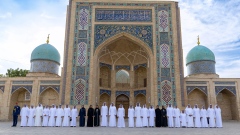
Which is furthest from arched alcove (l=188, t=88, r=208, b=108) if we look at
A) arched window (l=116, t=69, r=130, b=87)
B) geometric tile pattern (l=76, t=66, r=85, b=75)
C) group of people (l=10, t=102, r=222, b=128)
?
geometric tile pattern (l=76, t=66, r=85, b=75)

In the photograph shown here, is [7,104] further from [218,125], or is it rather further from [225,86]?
[225,86]

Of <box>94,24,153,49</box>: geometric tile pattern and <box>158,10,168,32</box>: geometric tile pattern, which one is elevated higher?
<box>158,10,168,32</box>: geometric tile pattern

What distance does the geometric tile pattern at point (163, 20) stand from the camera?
496 inches

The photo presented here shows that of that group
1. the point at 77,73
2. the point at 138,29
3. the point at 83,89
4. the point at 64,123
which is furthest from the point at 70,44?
the point at 64,123

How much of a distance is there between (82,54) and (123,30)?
2715 mm

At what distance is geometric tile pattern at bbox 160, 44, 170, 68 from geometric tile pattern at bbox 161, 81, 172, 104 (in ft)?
3.30

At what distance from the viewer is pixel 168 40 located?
1239 cm

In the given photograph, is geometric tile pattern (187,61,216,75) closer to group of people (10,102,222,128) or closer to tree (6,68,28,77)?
group of people (10,102,222,128)

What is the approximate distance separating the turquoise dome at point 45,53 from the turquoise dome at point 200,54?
400 inches

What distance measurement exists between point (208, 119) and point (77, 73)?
22.4 ft

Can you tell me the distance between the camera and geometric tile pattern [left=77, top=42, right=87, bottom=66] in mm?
11991

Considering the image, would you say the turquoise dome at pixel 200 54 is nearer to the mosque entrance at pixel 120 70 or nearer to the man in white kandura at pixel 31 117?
the mosque entrance at pixel 120 70

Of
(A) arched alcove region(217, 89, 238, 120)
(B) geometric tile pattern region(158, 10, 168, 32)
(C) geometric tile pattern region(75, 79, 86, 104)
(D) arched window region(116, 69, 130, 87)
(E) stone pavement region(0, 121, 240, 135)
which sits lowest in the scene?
(E) stone pavement region(0, 121, 240, 135)

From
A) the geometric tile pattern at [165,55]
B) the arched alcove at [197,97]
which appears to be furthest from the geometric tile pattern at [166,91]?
the arched alcove at [197,97]
